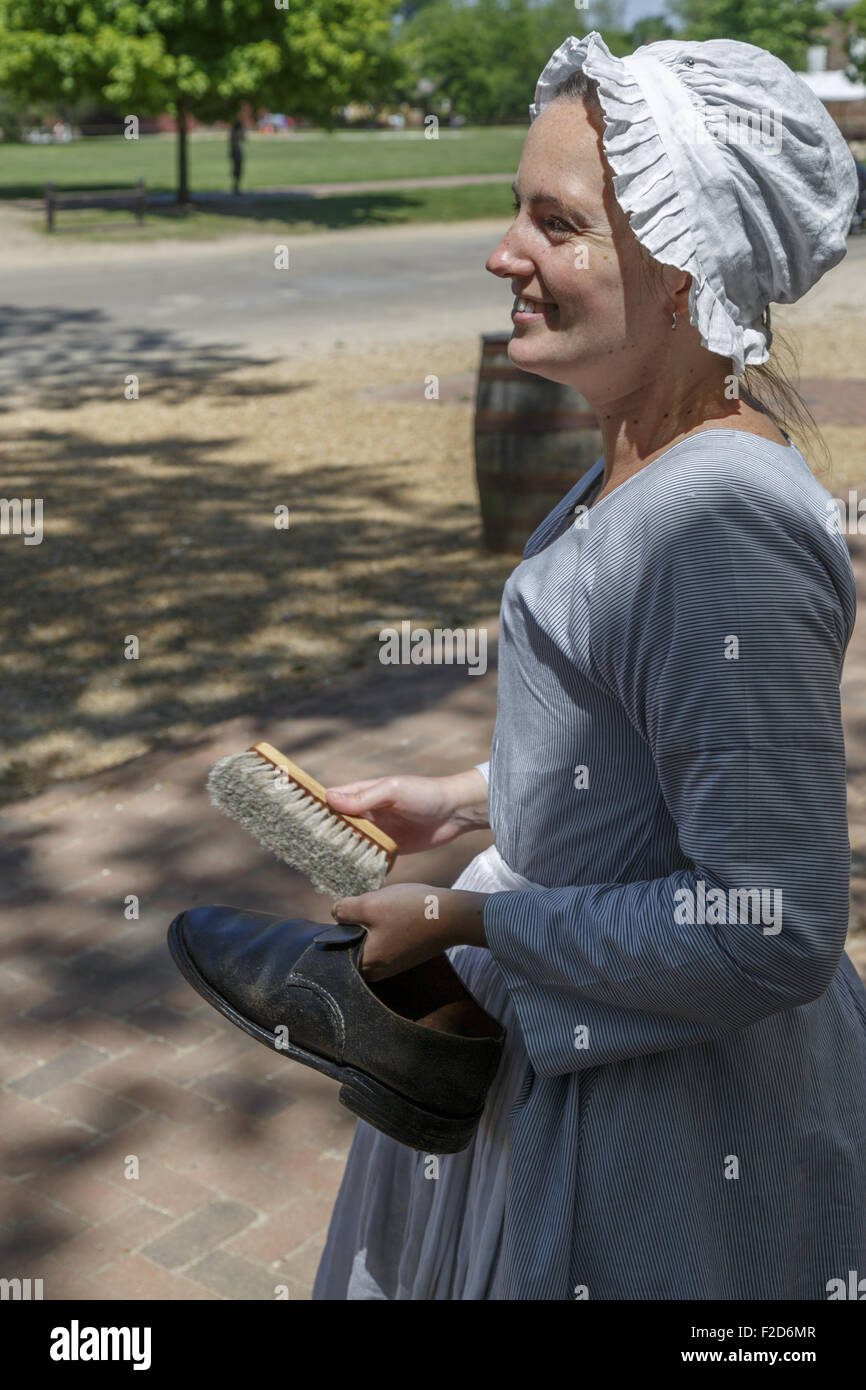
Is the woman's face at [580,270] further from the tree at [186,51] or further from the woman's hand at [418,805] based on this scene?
the tree at [186,51]

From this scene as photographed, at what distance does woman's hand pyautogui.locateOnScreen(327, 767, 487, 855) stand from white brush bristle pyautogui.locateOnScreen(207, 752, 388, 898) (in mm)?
39

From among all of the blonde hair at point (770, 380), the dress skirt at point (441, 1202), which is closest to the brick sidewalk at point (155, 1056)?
the dress skirt at point (441, 1202)

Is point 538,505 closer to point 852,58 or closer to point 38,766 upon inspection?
point 38,766

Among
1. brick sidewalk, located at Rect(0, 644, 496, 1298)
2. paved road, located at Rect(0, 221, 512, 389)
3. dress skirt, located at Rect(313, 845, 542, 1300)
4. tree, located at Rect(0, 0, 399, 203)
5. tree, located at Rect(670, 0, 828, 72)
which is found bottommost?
brick sidewalk, located at Rect(0, 644, 496, 1298)

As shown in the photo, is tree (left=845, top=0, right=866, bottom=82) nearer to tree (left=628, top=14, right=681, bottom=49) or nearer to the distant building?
the distant building

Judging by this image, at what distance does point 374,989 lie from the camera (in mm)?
1652

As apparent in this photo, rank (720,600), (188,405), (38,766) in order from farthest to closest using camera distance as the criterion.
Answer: (188,405) < (38,766) < (720,600)

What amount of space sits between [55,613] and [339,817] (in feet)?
17.7

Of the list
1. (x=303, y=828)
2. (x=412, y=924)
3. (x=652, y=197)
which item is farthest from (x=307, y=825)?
(x=652, y=197)

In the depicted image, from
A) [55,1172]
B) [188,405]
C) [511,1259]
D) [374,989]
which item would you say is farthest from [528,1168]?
[188,405]

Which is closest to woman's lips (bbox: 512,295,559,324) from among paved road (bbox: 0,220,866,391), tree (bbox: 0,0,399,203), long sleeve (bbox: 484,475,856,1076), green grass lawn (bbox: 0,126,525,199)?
long sleeve (bbox: 484,475,856,1076)

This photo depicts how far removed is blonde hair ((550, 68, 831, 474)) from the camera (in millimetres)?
1500

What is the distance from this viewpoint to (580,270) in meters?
1.49

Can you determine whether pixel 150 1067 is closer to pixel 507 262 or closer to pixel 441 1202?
pixel 441 1202
